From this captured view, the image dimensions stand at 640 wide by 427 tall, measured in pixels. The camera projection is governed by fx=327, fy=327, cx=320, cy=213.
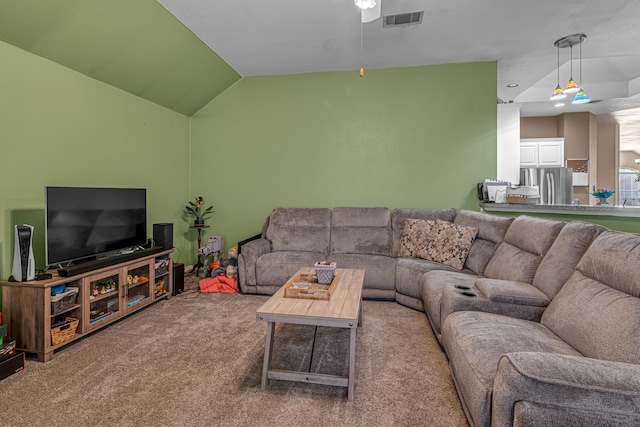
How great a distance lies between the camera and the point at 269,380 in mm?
1968

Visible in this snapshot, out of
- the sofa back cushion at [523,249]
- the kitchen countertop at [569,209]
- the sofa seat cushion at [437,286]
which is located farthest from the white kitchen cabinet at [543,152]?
the sofa seat cushion at [437,286]

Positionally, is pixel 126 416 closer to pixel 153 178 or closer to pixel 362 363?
pixel 362 363

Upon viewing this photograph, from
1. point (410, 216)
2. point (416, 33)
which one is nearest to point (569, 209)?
point (410, 216)

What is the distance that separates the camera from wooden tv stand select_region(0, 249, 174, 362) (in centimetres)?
222

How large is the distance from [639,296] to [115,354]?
3013 millimetres

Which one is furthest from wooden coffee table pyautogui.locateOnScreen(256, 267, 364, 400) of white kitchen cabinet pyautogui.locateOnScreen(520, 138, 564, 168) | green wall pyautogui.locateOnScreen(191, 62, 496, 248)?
white kitchen cabinet pyautogui.locateOnScreen(520, 138, 564, 168)

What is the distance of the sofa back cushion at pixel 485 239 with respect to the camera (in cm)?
305

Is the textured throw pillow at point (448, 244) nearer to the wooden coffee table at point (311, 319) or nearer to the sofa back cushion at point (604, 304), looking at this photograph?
the sofa back cushion at point (604, 304)

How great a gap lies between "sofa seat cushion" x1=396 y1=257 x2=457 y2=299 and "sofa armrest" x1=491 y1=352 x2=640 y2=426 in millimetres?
2030

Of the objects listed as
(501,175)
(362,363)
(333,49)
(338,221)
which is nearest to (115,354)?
(362,363)

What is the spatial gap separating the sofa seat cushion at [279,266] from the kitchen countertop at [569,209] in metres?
2.06

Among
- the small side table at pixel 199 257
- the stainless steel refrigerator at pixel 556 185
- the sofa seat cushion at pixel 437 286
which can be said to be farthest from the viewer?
the small side table at pixel 199 257

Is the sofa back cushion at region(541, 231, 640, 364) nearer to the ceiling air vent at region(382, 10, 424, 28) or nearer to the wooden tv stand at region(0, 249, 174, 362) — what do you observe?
the ceiling air vent at region(382, 10, 424, 28)

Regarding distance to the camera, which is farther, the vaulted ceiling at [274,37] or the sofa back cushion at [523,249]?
the vaulted ceiling at [274,37]
